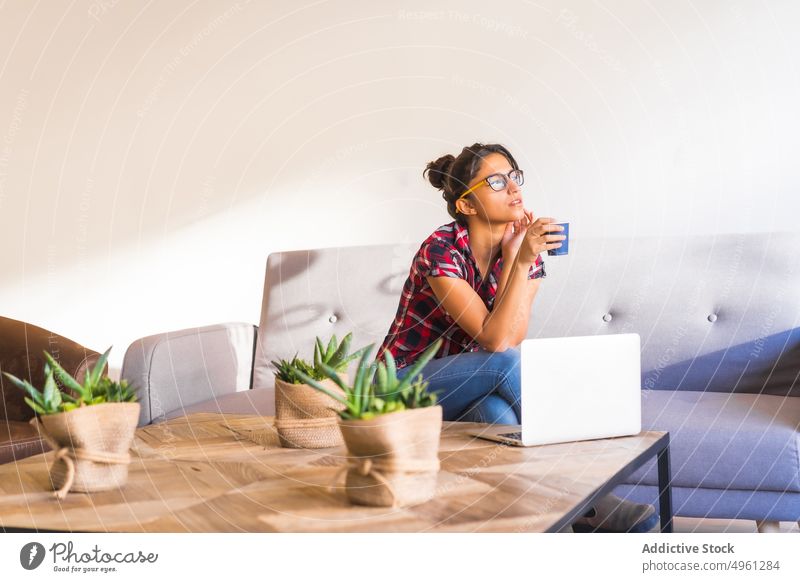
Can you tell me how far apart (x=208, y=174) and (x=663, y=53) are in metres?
1.35

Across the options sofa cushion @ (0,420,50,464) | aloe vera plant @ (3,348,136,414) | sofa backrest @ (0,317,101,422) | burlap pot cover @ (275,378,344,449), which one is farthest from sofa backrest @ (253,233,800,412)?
aloe vera plant @ (3,348,136,414)

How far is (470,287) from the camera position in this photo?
1.75 m

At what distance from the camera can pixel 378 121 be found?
89.5 inches

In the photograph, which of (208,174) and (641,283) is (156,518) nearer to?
(641,283)

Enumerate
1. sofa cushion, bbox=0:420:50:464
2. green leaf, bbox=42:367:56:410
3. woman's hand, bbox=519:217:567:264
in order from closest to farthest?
green leaf, bbox=42:367:56:410 < woman's hand, bbox=519:217:567:264 < sofa cushion, bbox=0:420:50:464

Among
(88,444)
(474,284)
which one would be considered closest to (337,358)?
(88,444)

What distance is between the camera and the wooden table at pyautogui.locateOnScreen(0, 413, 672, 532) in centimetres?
85

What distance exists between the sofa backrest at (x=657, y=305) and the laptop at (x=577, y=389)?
2.66 feet

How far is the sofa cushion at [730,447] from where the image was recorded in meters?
1.58

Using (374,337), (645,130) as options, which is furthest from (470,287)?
(645,130)

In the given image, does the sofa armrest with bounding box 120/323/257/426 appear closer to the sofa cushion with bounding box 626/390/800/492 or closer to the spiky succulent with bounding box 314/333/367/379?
the spiky succulent with bounding box 314/333/367/379

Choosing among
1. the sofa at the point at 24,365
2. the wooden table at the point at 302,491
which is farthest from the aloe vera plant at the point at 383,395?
the sofa at the point at 24,365

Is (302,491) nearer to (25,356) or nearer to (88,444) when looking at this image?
(88,444)

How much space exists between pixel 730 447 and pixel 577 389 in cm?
58
